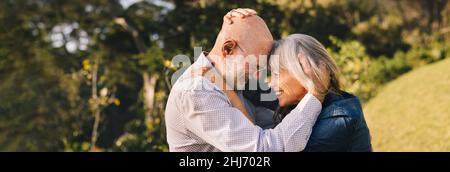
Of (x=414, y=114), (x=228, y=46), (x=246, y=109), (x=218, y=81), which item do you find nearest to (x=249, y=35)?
(x=228, y=46)

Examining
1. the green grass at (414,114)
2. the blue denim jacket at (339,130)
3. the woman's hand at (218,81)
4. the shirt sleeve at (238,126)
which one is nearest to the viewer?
the shirt sleeve at (238,126)

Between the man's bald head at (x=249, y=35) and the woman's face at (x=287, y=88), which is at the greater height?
the man's bald head at (x=249, y=35)

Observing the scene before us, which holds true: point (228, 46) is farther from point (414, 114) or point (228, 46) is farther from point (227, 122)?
point (414, 114)

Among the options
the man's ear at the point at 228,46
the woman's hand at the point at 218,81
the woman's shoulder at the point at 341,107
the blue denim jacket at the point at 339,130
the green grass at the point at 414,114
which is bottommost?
the green grass at the point at 414,114

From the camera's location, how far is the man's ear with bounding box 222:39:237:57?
248 cm

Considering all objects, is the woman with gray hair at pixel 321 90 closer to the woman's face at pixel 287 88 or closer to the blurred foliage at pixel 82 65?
the woman's face at pixel 287 88

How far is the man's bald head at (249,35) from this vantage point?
8.15ft

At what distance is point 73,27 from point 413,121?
739 centimetres

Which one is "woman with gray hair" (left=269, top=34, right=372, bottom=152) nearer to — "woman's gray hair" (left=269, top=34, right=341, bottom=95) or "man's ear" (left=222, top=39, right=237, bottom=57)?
"woman's gray hair" (left=269, top=34, right=341, bottom=95)

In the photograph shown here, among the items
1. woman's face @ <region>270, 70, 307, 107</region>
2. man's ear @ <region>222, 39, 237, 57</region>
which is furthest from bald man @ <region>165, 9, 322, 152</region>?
woman's face @ <region>270, 70, 307, 107</region>

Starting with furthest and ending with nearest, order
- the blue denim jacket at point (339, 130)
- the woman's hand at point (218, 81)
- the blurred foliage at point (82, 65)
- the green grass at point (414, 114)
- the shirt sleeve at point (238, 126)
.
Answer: the blurred foliage at point (82, 65), the green grass at point (414, 114), the woman's hand at point (218, 81), the blue denim jacket at point (339, 130), the shirt sleeve at point (238, 126)

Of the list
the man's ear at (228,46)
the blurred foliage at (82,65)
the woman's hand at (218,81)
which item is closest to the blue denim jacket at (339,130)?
the woman's hand at (218,81)
